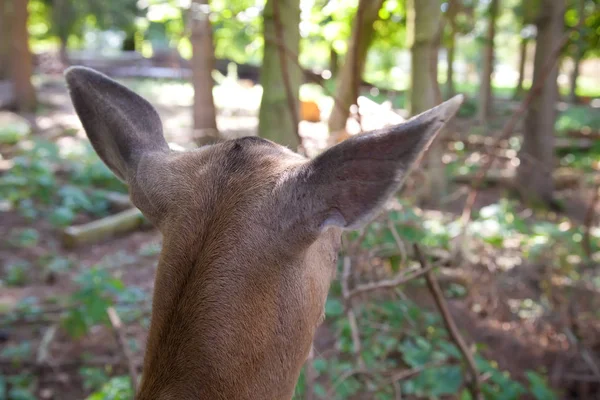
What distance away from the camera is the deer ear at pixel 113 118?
2145mm

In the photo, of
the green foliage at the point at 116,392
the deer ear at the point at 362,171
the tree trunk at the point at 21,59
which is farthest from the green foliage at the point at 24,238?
the tree trunk at the point at 21,59

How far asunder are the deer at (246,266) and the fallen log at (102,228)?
5.86 metres

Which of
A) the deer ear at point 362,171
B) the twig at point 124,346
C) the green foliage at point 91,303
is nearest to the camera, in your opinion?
the deer ear at point 362,171

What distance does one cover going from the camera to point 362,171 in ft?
5.11

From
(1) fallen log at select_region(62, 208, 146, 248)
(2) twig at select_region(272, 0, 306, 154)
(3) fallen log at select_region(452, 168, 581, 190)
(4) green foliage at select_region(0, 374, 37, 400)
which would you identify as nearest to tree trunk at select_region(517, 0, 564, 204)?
(3) fallen log at select_region(452, 168, 581, 190)

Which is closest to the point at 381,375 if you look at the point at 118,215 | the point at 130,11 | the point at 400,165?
the point at 400,165

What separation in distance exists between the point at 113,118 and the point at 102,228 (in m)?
6.26

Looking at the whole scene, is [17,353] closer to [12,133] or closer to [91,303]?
[91,303]

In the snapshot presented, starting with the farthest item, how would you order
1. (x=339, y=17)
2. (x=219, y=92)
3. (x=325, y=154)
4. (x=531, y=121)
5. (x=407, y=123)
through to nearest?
1. (x=219, y=92)
2. (x=531, y=121)
3. (x=339, y=17)
4. (x=325, y=154)
5. (x=407, y=123)

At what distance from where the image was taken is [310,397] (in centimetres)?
326

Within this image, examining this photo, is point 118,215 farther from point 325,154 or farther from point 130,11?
point 130,11

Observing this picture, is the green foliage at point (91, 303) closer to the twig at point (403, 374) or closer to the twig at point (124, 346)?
the twig at point (124, 346)

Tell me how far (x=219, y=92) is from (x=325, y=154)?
17463 mm

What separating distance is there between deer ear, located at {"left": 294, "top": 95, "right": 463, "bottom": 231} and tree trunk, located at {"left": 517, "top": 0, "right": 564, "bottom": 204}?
347 inches
